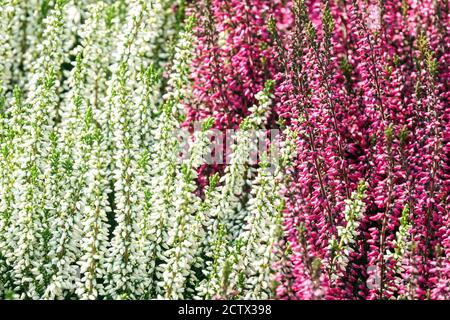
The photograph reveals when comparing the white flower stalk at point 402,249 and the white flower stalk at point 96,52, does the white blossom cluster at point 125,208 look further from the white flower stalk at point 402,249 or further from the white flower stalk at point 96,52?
the white flower stalk at point 402,249

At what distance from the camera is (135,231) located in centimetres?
621

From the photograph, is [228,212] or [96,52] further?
[96,52]

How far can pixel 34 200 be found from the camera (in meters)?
6.12

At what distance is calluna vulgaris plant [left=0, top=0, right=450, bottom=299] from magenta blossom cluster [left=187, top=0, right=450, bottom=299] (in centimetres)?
2

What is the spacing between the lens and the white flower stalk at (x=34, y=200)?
6078 mm

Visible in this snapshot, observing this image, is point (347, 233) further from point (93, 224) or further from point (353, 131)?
point (93, 224)

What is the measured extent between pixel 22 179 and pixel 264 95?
210 centimetres

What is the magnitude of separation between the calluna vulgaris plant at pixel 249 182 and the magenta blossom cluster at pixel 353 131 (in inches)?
0.8

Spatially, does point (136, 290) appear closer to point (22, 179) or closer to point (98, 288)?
point (98, 288)

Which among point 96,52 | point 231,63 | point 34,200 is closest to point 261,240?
→ point 34,200

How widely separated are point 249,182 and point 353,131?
101cm

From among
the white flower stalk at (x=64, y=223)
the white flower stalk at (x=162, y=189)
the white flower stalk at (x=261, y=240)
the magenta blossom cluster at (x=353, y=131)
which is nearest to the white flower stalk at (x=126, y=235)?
the white flower stalk at (x=162, y=189)
